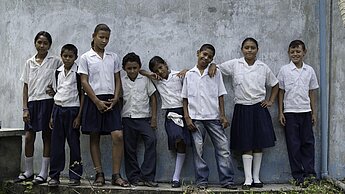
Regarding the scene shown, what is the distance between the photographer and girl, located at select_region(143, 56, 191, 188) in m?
6.23

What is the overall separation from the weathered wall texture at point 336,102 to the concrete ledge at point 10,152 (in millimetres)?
3704

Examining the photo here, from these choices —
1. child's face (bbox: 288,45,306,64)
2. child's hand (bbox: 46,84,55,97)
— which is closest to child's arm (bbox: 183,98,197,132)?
child's face (bbox: 288,45,306,64)

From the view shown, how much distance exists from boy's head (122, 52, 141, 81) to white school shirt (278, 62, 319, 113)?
1680 millimetres

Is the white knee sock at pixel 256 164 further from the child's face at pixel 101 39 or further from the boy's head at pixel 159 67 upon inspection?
the child's face at pixel 101 39

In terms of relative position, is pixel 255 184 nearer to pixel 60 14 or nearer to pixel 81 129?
pixel 81 129

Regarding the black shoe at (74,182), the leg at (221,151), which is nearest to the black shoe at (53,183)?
the black shoe at (74,182)

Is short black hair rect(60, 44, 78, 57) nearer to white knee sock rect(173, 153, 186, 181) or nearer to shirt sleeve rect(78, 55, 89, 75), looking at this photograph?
shirt sleeve rect(78, 55, 89, 75)

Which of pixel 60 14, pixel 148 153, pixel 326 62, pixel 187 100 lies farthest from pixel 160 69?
pixel 326 62

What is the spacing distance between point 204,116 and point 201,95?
0.24 metres

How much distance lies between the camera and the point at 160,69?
6.34 metres

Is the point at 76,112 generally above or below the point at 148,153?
above

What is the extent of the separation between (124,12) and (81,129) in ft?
5.01

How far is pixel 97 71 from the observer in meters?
6.11

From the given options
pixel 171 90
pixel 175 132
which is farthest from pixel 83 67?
pixel 175 132
